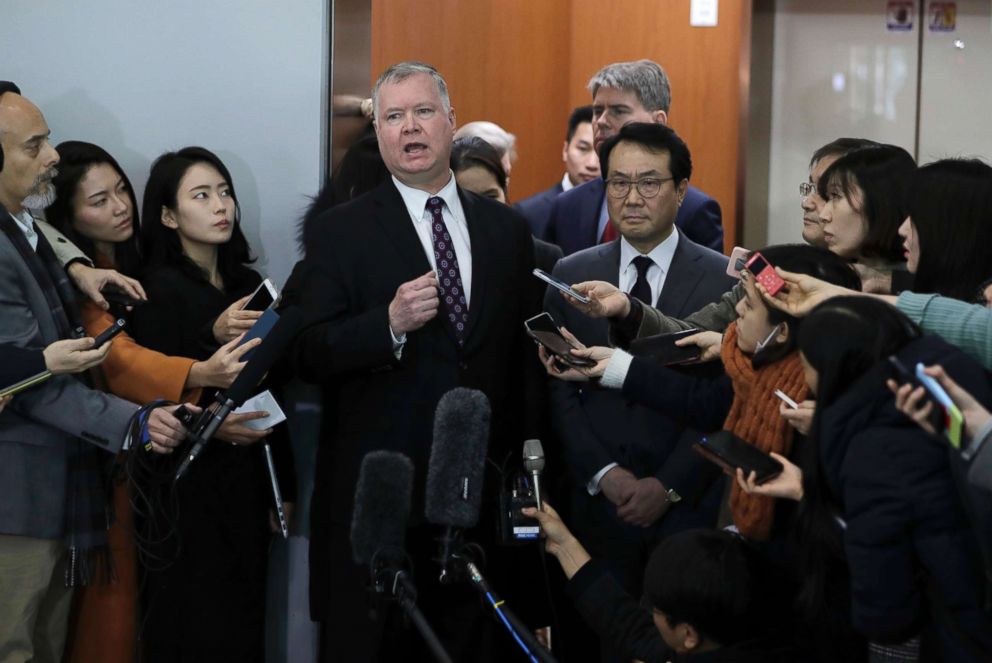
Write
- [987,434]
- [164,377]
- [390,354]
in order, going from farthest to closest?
1. [164,377]
2. [390,354]
3. [987,434]

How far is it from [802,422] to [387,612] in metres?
1.14

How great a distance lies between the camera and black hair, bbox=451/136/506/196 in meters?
4.12

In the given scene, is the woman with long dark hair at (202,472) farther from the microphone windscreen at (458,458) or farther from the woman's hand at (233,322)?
the microphone windscreen at (458,458)

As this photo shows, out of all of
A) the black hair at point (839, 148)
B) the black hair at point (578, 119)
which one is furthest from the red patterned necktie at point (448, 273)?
the black hair at point (578, 119)

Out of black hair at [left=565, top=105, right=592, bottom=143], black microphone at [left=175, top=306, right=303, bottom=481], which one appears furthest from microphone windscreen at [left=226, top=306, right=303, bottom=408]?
black hair at [left=565, top=105, right=592, bottom=143]

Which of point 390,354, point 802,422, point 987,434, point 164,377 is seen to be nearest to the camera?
point 987,434

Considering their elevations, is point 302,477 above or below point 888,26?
below

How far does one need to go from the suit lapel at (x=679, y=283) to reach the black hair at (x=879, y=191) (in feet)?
1.60

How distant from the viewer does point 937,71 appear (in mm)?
6422

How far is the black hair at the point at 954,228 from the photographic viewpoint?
104 inches

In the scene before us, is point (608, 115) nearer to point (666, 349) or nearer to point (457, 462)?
point (666, 349)

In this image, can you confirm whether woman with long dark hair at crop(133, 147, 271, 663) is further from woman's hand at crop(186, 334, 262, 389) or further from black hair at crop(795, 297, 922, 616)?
black hair at crop(795, 297, 922, 616)

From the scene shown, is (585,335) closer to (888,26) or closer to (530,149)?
(530,149)

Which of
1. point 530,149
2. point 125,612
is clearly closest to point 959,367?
point 125,612
